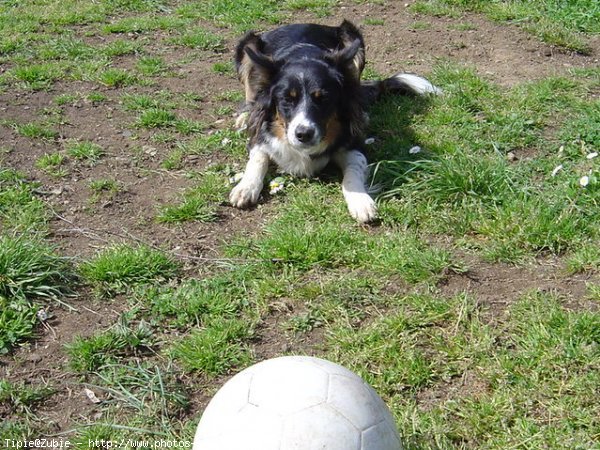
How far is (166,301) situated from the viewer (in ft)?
13.2

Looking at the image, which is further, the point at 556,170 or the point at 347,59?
the point at 347,59

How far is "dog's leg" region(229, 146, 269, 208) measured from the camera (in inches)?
199

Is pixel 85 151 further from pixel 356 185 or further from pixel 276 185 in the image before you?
pixel 356 185

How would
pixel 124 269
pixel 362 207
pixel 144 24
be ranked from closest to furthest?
Answer: pixel 124 269 → pixel 362 207 → pixel 144 24

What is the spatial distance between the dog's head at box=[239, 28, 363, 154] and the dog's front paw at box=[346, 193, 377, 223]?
595mm

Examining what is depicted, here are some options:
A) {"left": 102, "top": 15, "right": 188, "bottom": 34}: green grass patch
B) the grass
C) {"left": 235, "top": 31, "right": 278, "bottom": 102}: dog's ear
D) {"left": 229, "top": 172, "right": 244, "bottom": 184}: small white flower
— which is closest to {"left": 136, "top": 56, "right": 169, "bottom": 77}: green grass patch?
{"left": 102, "top": 15, "right": 188, "bottom": 34}: green grass patch

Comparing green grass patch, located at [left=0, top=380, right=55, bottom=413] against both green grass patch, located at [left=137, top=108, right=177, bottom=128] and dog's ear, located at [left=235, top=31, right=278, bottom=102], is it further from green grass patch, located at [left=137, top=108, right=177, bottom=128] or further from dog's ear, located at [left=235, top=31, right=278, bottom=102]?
green grass patch, located at [left=137, top=108, right=177, bottom=128]

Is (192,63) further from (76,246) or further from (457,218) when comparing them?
(457,218)

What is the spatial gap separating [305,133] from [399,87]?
5.85 feet

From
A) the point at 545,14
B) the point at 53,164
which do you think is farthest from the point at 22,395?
the point at 545,14

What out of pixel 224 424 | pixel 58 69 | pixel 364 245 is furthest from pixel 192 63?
pixel 224 424

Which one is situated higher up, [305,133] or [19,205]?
[305,133]

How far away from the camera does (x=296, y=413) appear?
94.7 inches

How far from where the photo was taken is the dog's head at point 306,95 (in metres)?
5.20
